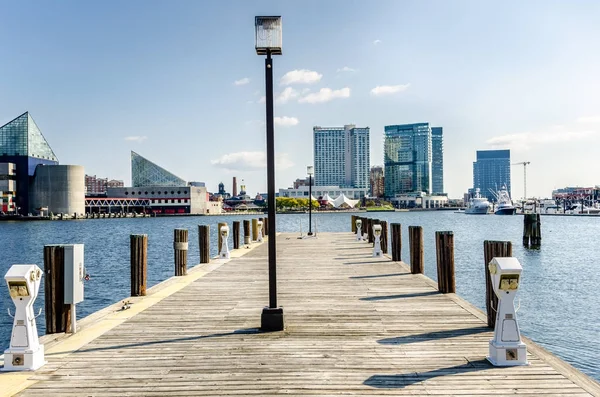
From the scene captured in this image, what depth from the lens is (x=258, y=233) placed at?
30.2 metres

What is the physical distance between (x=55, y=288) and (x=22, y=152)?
15834 cm

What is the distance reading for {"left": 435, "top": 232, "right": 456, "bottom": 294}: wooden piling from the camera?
11065 mm

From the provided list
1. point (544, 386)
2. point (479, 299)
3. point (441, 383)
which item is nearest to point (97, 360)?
point (441, 383)

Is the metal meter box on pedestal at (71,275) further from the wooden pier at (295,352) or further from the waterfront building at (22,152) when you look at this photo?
the waterfront building at (22,152)

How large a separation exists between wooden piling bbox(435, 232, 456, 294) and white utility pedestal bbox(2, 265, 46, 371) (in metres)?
8.16

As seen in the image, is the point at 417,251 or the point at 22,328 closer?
the point at 22,328

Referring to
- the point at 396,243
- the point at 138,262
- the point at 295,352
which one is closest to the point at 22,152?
the point at 396,243

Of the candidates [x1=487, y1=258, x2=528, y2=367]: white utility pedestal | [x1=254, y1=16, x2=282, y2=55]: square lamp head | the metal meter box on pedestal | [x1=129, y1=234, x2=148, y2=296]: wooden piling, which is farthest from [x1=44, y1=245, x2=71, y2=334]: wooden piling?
[x1=487, y1=258, x2=528, y2=367]: white utility pedestal

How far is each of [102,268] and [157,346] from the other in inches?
998

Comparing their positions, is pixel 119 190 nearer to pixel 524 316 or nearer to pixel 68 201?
pixel 68 201

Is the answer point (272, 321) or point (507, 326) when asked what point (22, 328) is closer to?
point (272, 321)

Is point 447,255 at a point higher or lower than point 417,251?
higher

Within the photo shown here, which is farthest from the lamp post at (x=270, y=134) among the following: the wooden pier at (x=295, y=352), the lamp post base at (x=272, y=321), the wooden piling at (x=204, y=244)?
the wooden piling at (x=204, y=244)

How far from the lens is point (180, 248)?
47.9 feet
